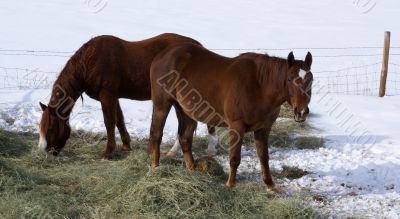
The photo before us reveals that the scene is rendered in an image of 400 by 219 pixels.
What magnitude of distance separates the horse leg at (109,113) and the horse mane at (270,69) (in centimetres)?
233

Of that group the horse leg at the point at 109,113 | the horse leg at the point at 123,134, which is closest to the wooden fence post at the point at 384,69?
the horse leg at the point at 123,134

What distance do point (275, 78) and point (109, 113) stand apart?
266cm

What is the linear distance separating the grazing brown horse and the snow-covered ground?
2.85 ft

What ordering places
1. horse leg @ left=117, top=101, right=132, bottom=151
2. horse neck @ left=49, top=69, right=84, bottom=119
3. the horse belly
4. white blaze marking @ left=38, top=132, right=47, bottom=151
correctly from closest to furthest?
1. the horse belly
2. white blaze marking @ left=38, top=132, right=47, bottom=151
3. horse neck @ left=49, top=69, right=84, bottom=119
4. horse leg @ left=117, top=101, right=132, bottom=151

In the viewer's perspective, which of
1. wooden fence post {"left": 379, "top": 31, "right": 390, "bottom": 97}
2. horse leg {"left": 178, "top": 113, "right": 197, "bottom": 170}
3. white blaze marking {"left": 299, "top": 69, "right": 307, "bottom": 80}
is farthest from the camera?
wooden fence post {"left": 379, "top": 31, "right": 390, "bottom": 97}

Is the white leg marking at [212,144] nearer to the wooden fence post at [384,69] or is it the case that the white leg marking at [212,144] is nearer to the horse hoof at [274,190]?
the horse hoof at [274,190]

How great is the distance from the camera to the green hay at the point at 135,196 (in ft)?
15.4

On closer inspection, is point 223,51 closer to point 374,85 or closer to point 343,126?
point 374,85

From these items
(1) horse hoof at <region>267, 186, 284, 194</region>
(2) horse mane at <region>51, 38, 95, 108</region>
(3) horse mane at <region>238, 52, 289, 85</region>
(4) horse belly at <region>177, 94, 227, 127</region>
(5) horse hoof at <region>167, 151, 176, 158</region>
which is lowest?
(5) horse hoof at <region>167, 151, 176, 158</region>

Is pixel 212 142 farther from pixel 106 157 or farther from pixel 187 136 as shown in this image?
pixel 106 157

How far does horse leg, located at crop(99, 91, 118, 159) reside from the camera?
7.00 metres

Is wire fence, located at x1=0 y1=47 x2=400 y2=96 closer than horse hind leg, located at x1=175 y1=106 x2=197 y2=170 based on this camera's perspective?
No

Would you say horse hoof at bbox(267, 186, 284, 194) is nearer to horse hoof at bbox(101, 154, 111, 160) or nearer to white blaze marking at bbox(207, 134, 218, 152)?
white blaze marking at bbox(207, 134, 218, 152)

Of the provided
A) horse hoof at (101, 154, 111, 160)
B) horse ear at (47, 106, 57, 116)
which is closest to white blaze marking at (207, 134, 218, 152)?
horse hoof at (101, 154, 111, 160)
